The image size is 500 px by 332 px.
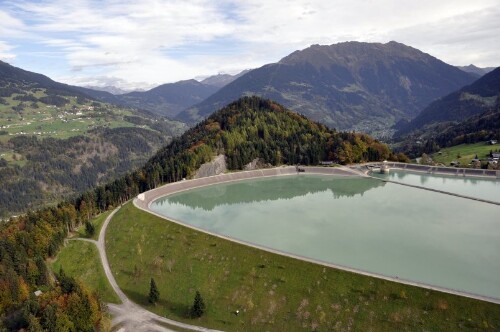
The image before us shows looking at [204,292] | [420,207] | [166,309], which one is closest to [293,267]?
[204,292]

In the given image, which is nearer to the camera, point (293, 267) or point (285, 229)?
point (293, 267)

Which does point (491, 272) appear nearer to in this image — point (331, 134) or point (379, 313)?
point (379, 313)

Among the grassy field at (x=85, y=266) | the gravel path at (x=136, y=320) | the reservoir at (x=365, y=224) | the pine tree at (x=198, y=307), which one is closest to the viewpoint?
the gravel path at (x=136, y=320)

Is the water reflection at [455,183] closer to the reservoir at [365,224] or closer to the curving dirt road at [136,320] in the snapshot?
the reservoir at [365,224]

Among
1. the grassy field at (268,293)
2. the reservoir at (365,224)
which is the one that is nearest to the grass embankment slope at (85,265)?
the grassy field at (268,293)

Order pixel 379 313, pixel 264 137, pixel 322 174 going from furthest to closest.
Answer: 1. pixel 264 137
2. pixel 322 174
3. pixel 379 313

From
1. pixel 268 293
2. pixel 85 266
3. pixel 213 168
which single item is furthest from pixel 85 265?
pixel 213 168

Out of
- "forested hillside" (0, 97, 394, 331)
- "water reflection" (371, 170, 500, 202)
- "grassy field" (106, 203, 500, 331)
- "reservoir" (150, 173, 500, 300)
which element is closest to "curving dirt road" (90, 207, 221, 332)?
"grassy field" (106, 203, 500, 331)
